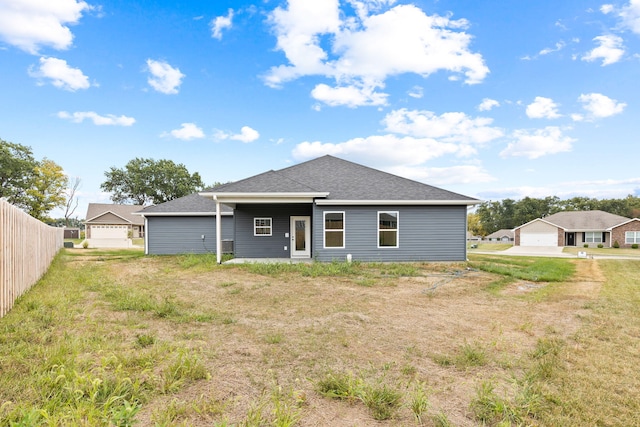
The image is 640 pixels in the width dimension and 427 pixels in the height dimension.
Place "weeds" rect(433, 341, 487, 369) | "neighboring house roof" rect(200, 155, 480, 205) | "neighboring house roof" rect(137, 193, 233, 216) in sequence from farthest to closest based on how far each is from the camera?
"neighboring house roof" rect(137, 193, 233, 216) → "neighboring house roof" rect(200, 155, 480, 205) → "weeds" rect(433, 341, 487, 369)

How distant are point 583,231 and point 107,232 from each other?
6098 cm

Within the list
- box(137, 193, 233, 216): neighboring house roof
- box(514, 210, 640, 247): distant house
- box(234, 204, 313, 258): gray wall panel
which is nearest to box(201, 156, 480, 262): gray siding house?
box(234, 204, 313, 258): gray wall panel

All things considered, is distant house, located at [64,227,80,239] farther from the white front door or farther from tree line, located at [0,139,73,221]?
the white front door

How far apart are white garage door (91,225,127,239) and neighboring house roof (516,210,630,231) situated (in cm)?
5174

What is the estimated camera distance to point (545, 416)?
2549 millimetres

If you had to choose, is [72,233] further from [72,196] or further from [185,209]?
[185,209]

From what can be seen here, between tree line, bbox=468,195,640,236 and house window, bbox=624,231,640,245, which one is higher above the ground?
tree line, bbox=468,195,640,236

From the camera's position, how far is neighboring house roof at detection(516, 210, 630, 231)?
3784 cm

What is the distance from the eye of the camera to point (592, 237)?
39156 millimetres

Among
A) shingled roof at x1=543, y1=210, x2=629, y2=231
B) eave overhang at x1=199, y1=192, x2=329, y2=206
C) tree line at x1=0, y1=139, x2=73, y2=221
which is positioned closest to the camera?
eave overhang at x1=199, y1=192, x2=329, y2=206

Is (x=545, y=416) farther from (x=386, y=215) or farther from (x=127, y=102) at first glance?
(x=127, y=102)

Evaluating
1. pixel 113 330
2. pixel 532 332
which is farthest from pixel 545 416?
pixel 113 330

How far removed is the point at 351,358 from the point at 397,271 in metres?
7.48

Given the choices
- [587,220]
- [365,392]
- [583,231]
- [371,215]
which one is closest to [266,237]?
[371,215]
